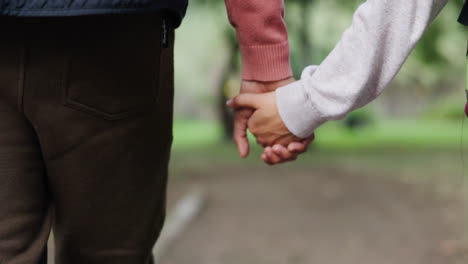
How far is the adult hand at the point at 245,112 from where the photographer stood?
2.36 m

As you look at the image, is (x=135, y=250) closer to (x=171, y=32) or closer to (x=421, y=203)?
(x=171, y=32)

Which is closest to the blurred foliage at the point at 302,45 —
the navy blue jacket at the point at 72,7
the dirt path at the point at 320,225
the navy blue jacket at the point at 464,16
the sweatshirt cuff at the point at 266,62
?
the dirt path at the point at 320,225

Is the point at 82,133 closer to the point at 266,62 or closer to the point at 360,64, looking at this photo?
the point at 266,62

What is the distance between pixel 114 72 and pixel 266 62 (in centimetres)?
60

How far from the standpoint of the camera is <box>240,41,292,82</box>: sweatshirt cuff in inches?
87.6

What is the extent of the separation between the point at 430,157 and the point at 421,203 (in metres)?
7.00

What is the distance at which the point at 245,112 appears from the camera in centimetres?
249

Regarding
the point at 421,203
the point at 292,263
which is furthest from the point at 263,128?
the point at 421,203

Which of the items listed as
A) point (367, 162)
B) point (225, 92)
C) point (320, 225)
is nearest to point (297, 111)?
point (320, 225)

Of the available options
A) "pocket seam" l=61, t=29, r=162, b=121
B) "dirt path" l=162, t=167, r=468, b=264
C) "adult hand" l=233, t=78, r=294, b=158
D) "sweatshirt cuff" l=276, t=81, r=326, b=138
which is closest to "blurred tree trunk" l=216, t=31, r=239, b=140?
"dirt path" l=162, t=167, r=468, b=264

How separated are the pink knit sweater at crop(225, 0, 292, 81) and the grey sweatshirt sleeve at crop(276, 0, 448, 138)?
87 millimetres

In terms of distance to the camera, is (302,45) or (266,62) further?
(302,45)

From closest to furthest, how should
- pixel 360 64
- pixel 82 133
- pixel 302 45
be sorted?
pixel 82 133 < pixel 360 64 < pixel 302 45

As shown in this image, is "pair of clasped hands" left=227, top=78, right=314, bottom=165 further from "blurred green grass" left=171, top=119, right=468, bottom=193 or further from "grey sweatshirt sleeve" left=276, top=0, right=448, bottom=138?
"blurred green grass" left=171, top=119, right=468, bottom=193
